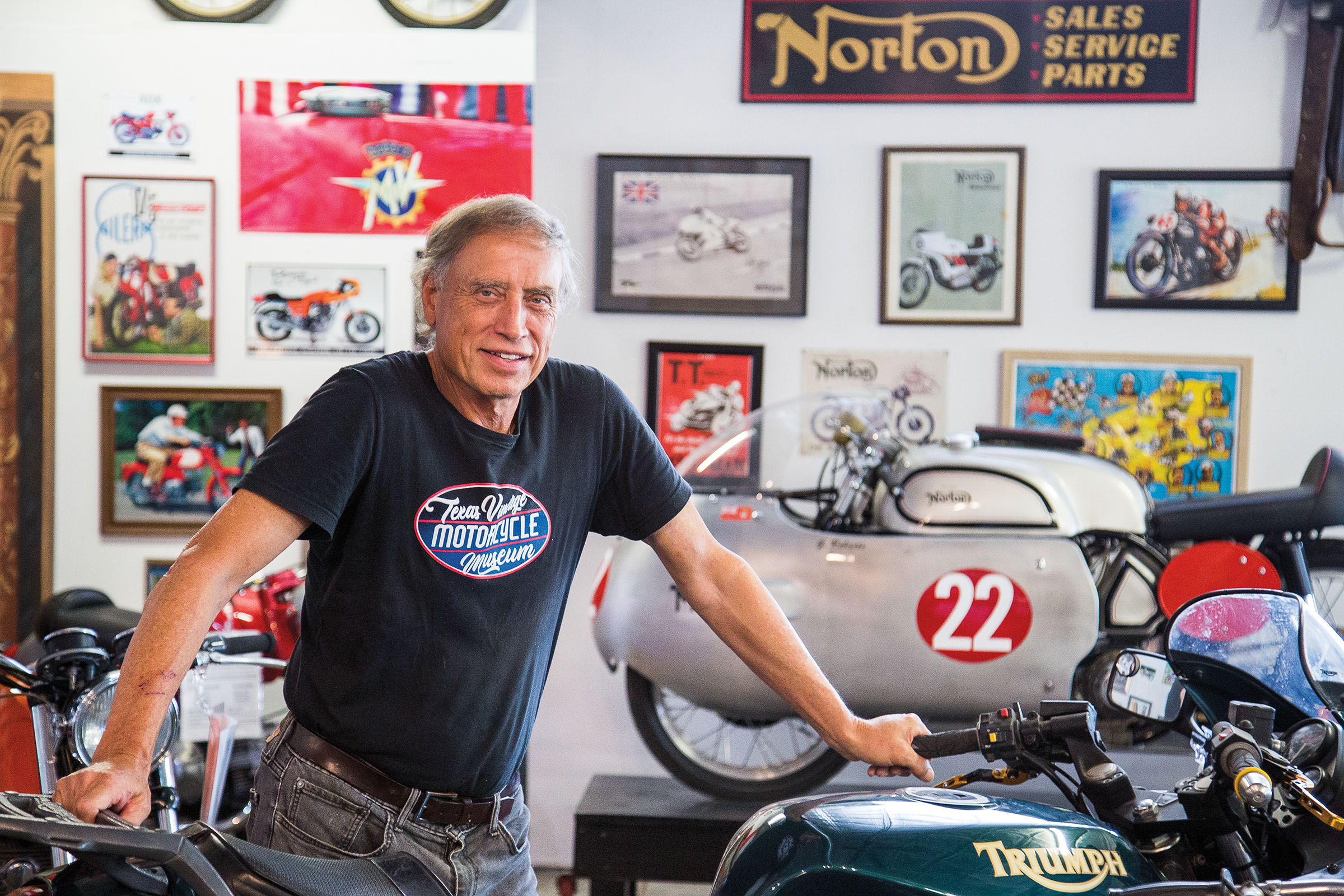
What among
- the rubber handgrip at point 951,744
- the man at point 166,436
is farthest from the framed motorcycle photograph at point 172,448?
the rubber handgrip at point 951,744

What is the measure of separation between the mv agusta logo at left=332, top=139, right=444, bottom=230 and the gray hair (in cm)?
304

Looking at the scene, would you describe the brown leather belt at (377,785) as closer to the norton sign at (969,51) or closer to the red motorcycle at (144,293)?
the norton sign at (969,51)

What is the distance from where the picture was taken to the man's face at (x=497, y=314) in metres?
1.36

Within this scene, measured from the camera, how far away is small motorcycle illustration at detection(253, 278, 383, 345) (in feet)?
14.1

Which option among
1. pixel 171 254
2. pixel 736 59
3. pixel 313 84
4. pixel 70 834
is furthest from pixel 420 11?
pixel 70 834

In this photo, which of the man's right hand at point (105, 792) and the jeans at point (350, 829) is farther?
the jeans at point (350, 829)

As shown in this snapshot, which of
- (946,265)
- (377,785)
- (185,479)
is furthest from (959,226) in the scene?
(185,479)

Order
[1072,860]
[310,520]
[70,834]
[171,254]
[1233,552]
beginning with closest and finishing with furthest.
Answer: [70,834] < [1072,860] < [310,520] < [1233,552] < [171,254]

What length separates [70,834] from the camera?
2.78ft

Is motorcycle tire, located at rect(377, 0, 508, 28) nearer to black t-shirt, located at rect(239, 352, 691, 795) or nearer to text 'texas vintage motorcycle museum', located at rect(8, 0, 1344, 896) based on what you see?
text 'texas vintage motorcycle museum', located at rect(8, 0, 1344, 896)

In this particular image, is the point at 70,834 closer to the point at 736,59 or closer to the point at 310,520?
the point at 310,520

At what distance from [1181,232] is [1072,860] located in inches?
102

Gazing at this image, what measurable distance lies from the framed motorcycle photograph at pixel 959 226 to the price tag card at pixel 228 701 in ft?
6.68

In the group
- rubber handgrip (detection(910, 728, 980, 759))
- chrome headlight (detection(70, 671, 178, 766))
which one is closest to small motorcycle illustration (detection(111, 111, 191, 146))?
chrome headlight (detection(70, 671, 178, 766))
